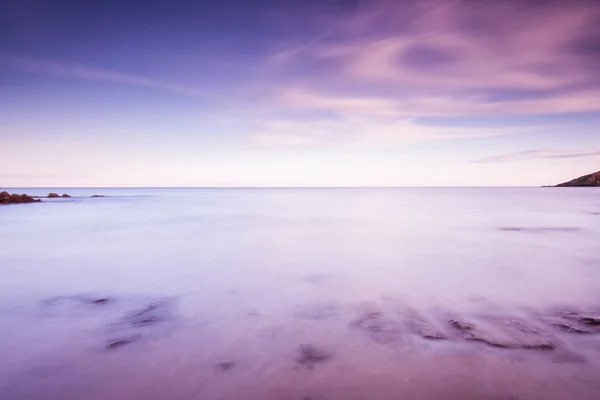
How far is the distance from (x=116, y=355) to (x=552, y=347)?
6.59m

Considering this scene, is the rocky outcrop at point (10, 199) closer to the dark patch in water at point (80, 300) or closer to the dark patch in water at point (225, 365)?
the dark patch in water at point (80, 300)

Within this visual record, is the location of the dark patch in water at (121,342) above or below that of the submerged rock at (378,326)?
above

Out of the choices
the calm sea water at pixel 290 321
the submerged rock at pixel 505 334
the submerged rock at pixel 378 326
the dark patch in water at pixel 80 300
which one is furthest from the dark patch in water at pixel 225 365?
the dark patch in water at pixel 80 300

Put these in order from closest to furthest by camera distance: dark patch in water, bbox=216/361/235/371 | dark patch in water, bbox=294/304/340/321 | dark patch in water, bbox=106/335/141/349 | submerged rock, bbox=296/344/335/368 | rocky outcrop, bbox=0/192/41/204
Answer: dark patch in water, bbox=216/361/235/371
submerged rock, bbox=296/344/335/368
dark patch in water, bbox=106/335/141/349
dark patch in water, bbox=294/304/340/321
rocky outcrop, bbox=0/192/41/204

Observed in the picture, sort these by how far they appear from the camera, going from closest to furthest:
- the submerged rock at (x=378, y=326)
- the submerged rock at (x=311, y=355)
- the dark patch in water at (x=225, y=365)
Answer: the dark patch in water at (x=225, y=365)
the submerged rock at (x=311, y=355)
the submerged rock at (x=378, y=326)

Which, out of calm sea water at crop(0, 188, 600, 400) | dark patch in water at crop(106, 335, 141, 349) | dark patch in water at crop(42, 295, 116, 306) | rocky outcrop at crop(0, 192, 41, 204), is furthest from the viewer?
rocky outcrop at crop(0, 192, 41, 204)

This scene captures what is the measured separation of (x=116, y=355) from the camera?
515 centimetres

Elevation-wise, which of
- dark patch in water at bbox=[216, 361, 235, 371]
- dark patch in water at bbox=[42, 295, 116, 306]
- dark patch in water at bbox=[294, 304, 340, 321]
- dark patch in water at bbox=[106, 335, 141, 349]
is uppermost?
dark patch in water at bbox=[106, 335, 141, 349]

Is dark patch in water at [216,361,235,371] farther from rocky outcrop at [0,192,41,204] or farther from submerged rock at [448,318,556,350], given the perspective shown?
rocky outcrop at [0,192,41,204]

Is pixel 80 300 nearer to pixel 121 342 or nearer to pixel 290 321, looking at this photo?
pixel 121 342

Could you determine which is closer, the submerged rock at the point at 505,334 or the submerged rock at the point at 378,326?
the submerged rock at the point at 505,334

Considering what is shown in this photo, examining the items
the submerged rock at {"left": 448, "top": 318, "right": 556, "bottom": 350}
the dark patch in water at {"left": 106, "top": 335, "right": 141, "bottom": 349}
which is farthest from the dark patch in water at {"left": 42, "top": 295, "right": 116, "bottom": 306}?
the submerged rock at {"left": 448, "top": 318, "right": 556, "bottom": 350}

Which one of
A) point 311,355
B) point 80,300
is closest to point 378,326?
point 311,355

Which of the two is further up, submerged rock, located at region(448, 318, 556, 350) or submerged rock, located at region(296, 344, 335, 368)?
submerged rock, located at region(448, 318, 556, 350)
